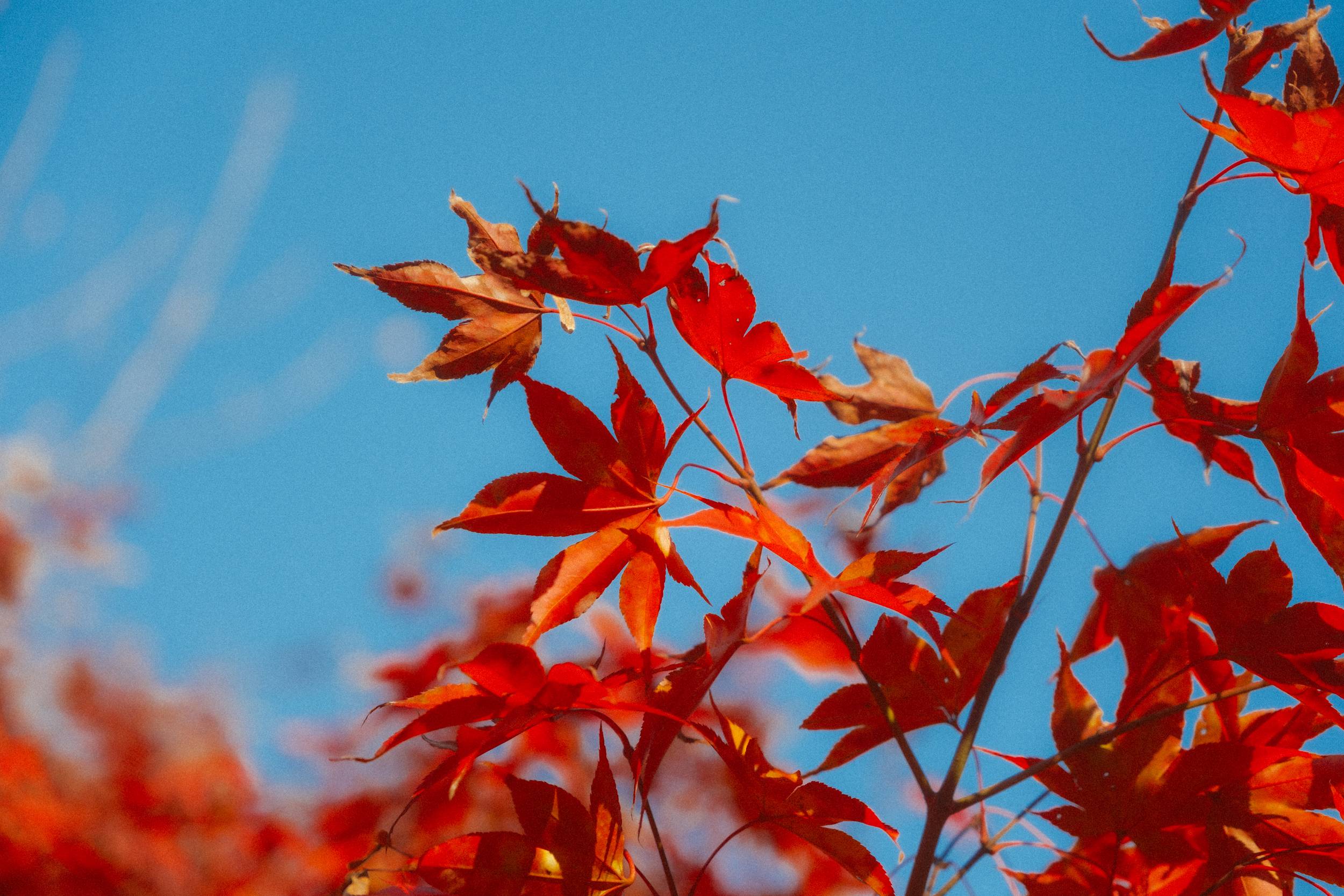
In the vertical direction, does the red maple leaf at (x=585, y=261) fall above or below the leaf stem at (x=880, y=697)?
above

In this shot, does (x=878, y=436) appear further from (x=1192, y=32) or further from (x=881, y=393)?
(x=1192, y=32)

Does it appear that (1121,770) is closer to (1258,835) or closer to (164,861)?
(1258,835)

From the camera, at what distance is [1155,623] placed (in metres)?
0.71

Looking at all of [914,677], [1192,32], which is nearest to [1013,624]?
[914,677]

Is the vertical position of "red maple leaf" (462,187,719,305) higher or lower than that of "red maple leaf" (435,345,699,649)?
higher

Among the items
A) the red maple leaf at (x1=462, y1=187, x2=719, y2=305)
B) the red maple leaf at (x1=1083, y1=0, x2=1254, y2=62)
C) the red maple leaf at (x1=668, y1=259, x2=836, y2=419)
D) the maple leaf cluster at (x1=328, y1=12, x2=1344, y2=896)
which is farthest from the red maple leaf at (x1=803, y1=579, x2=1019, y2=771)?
the red maple leaf at (x1=1083, y1=0, x2=1254, y2=62)

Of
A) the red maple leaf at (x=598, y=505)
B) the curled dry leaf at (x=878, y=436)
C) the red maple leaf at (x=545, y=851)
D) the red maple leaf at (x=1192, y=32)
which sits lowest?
the red maple leaf at (x=545, y=851)

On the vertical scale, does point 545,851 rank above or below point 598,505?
below

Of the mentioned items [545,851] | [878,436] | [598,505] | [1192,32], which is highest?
[1192,32]

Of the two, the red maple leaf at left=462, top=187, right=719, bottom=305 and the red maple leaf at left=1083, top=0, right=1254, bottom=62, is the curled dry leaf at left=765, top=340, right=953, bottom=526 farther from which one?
the red maple leaf at left=1083, top=0, right=1254, bottom=62

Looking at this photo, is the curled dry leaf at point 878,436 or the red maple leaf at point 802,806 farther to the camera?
the curled dry leaf at point 878,436

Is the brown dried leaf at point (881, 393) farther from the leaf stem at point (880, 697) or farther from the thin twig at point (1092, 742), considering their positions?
the thin twig at point (1092, 742)

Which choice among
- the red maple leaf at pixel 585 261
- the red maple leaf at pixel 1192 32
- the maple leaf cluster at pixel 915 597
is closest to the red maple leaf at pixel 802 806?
the maple leaf cluster at pixel 915 597

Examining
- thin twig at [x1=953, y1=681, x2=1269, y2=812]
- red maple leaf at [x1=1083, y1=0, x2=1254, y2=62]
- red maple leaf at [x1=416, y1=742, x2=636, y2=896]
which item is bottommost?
red maple leaf at [x1=416, y1=742, x2=636, y2=896]
